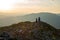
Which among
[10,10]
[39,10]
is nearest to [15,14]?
[10,10]

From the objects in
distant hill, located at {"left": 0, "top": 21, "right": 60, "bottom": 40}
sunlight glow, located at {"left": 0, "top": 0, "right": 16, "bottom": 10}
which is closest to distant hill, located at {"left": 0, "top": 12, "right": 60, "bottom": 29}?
distant hill, located at {"left": 0, "top": 21, "right": 60, "bottom": 40}

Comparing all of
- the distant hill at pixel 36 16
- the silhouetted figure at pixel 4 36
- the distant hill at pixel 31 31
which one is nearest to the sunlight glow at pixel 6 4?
the distant hill at pixel 36 16

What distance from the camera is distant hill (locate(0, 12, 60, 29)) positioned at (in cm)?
434

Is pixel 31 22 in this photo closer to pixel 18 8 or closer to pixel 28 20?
pixel 28 20

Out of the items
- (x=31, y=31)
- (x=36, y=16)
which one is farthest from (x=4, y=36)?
(x=36, y=16)

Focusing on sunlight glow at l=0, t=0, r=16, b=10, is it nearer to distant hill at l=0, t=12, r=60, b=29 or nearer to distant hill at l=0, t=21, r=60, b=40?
distant hill at l=0, t=12, r=60, b=29

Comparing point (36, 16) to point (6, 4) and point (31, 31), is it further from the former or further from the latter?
point (6, 4)

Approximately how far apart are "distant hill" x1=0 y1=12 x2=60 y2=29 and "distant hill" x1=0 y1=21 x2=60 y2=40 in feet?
0.23

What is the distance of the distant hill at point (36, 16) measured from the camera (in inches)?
171

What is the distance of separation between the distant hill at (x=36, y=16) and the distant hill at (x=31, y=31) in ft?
0.23

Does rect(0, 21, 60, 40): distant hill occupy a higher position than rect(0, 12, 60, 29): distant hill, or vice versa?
rect(0, 12, 60, 29): distant hill

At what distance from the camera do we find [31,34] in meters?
4.29

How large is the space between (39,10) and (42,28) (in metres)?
0.31

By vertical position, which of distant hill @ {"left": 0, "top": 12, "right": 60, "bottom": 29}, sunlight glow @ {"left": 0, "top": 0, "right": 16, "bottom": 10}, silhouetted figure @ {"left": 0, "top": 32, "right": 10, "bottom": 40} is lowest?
silhouetted figure @ {"left": 0, "top": 32, "right": 10, "bottom": 40}
